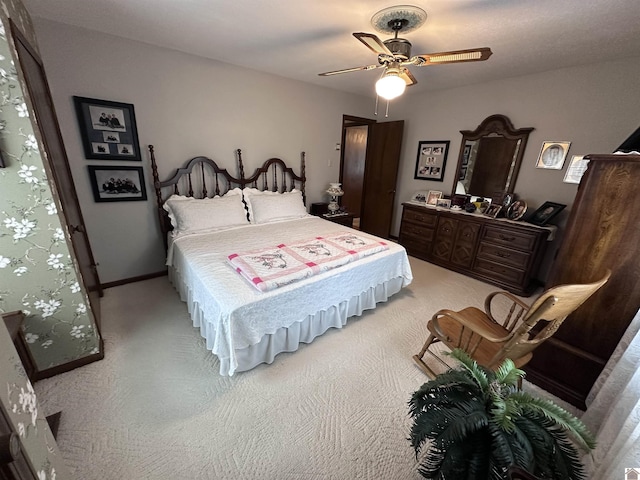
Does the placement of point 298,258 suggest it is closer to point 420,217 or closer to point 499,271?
point 420,217

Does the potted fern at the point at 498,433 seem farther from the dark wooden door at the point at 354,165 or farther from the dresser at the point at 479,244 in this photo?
the dark wooden door at the point at 354,165

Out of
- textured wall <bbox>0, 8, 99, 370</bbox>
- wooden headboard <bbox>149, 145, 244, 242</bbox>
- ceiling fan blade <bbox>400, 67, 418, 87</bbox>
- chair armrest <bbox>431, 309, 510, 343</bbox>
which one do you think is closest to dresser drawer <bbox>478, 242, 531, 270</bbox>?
chair armrest <bbox>431, 309, 510, 343</bbox>

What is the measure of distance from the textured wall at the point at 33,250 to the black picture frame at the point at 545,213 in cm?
427

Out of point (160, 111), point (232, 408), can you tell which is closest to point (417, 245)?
point (232, 408)

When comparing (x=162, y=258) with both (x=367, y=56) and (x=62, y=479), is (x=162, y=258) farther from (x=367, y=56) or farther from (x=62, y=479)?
(x=367, y=56)

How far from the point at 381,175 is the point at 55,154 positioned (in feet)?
13.1

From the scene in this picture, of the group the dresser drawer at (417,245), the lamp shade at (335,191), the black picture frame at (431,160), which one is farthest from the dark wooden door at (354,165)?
the dresser drawer at (417,245)

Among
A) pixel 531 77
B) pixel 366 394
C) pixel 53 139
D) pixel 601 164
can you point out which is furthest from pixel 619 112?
pixel 53 139

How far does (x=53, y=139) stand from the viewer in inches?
77.1

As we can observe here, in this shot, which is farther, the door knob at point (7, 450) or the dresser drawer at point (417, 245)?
the dresser drawer at point (417, 245)

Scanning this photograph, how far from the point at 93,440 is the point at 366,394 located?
1.55 m

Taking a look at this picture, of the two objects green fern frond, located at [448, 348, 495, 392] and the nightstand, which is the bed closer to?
the nightstand

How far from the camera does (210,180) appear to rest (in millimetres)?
3148

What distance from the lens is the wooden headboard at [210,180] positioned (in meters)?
2.87
